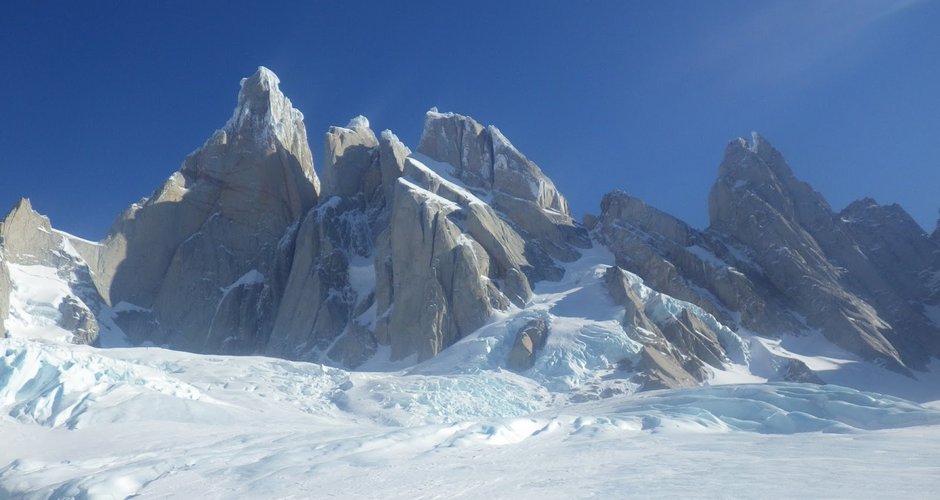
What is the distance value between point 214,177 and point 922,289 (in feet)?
274

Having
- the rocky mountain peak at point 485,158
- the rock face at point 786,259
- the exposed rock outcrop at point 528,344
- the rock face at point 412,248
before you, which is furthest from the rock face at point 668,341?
the rocky mountain peak at point 485,158

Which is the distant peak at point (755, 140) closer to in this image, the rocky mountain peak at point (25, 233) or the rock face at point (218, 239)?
the rock face at point (218, 239)

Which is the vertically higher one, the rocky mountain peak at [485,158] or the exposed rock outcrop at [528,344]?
the rocky mountain peak at [485,158]

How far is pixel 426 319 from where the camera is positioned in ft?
230

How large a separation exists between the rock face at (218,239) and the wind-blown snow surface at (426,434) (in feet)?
90.1

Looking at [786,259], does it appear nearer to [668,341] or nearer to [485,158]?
[668,341]

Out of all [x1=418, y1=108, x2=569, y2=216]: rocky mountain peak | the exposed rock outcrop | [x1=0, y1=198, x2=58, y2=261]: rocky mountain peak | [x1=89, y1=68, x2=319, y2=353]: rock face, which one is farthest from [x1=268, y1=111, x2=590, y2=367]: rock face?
[x1=0, y1=198, x2=58, y2=261]: rocky mountain peak

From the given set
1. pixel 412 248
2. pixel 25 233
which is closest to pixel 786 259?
pixel 412 248

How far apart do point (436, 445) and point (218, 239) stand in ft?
231

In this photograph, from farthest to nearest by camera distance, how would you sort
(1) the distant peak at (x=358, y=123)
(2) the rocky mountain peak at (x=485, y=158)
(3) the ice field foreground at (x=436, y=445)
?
(1) the distant peak at (x=358, y=123) → (2) the rocky mountain peak at (x=485, y=158) → (3) the ice field foreground at (x=436, y=445)

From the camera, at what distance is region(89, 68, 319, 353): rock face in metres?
86.2

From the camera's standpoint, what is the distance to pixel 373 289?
267 feet

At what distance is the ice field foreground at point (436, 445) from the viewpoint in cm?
2070

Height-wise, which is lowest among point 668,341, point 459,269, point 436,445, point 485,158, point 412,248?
point 436,445
